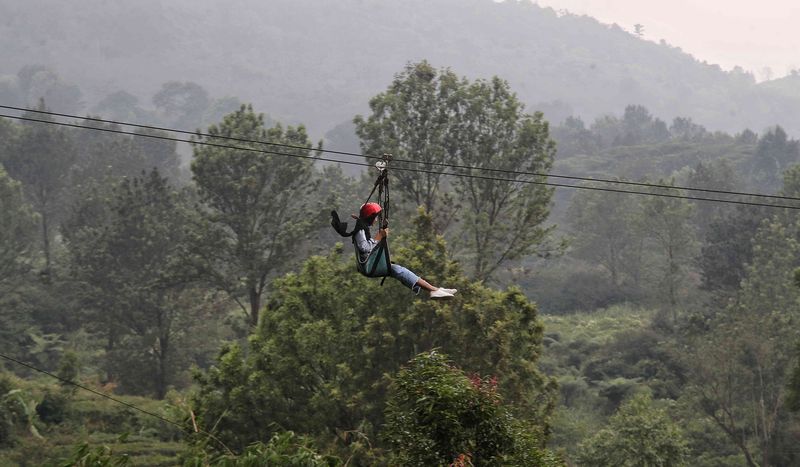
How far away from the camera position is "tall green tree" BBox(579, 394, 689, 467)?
1318 inches

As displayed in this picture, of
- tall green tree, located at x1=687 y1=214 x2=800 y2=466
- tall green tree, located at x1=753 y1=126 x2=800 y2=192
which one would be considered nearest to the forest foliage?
tall green tree, located at x1=687 y1=214 x2=800 y2=466

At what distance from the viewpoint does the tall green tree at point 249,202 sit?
43.1 meters

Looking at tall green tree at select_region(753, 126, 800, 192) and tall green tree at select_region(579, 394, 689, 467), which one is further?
tall green tree at select_region(753, 126, 800, 192)

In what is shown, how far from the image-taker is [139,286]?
47.0 meters

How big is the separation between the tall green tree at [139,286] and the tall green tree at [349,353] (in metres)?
21.0

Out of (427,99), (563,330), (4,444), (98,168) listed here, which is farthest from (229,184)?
(98,168)

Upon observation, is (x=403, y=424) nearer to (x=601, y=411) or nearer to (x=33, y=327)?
(x=601, y=411)

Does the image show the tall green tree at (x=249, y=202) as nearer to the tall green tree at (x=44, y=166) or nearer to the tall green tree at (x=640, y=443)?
the tall green tree at (x=640, y=443)

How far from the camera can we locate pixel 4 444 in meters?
33.3

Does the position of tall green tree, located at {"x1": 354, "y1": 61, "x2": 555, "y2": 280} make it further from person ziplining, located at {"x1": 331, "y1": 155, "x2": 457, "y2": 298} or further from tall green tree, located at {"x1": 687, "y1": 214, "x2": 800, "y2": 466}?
person ziplining, located at {"x1": 331, "y1": 155, "x2": 457, "y2": 298}

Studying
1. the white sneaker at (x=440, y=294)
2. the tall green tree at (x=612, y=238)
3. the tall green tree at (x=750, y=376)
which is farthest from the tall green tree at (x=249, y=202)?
the tall green tree at (x=612, y=238)

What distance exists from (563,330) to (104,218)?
38.1m

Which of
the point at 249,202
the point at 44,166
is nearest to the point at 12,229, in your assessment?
the point at 249,202

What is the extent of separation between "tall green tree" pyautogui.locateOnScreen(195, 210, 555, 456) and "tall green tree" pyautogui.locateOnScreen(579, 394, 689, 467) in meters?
8.23
